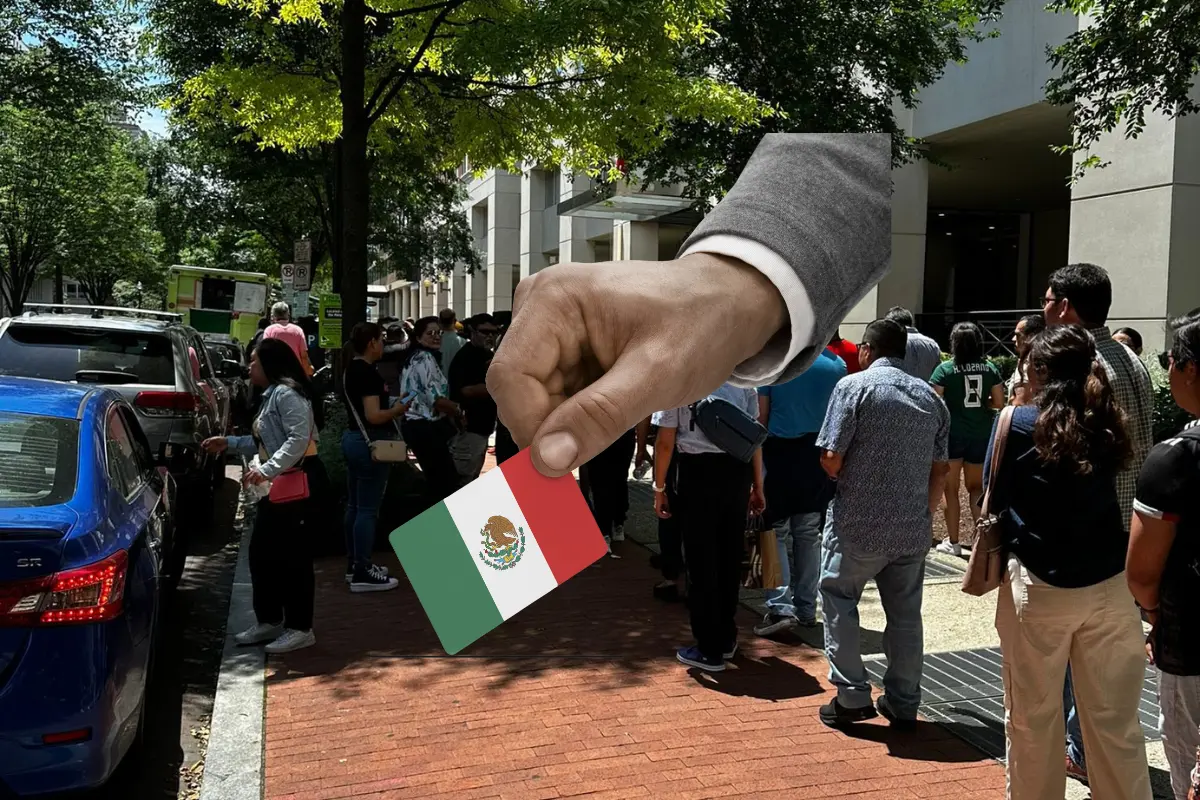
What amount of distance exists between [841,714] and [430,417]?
4182 mm

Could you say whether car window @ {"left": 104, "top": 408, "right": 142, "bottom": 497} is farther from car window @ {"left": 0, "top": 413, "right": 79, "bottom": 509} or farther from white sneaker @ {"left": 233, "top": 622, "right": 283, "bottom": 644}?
white sneaker @ {"left": 233, "top": 622, "right": 283, "bottom": 644}

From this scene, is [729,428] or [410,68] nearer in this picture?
[729,428]

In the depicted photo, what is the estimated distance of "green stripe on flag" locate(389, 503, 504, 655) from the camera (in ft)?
3.42

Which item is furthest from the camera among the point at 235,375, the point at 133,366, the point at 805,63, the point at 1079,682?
the point at 235,375

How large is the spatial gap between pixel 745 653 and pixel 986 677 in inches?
54.3

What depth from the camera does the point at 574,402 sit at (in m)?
1.04

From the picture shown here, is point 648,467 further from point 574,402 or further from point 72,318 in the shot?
point 574,402

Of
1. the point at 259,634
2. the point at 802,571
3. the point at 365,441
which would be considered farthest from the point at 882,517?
the point at 365,441

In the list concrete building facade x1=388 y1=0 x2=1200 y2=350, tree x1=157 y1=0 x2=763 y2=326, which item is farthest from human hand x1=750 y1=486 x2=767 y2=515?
tree x1=157 y1=0 x2=763 y2=326

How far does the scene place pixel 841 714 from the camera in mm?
5008

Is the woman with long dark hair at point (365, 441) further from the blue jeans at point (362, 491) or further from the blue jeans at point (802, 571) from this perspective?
the blue jeans at point (802, 571)

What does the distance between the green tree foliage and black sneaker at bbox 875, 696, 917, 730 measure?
81.7ft

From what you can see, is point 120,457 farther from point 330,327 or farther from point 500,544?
point 330,327

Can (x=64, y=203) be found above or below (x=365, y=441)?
above
